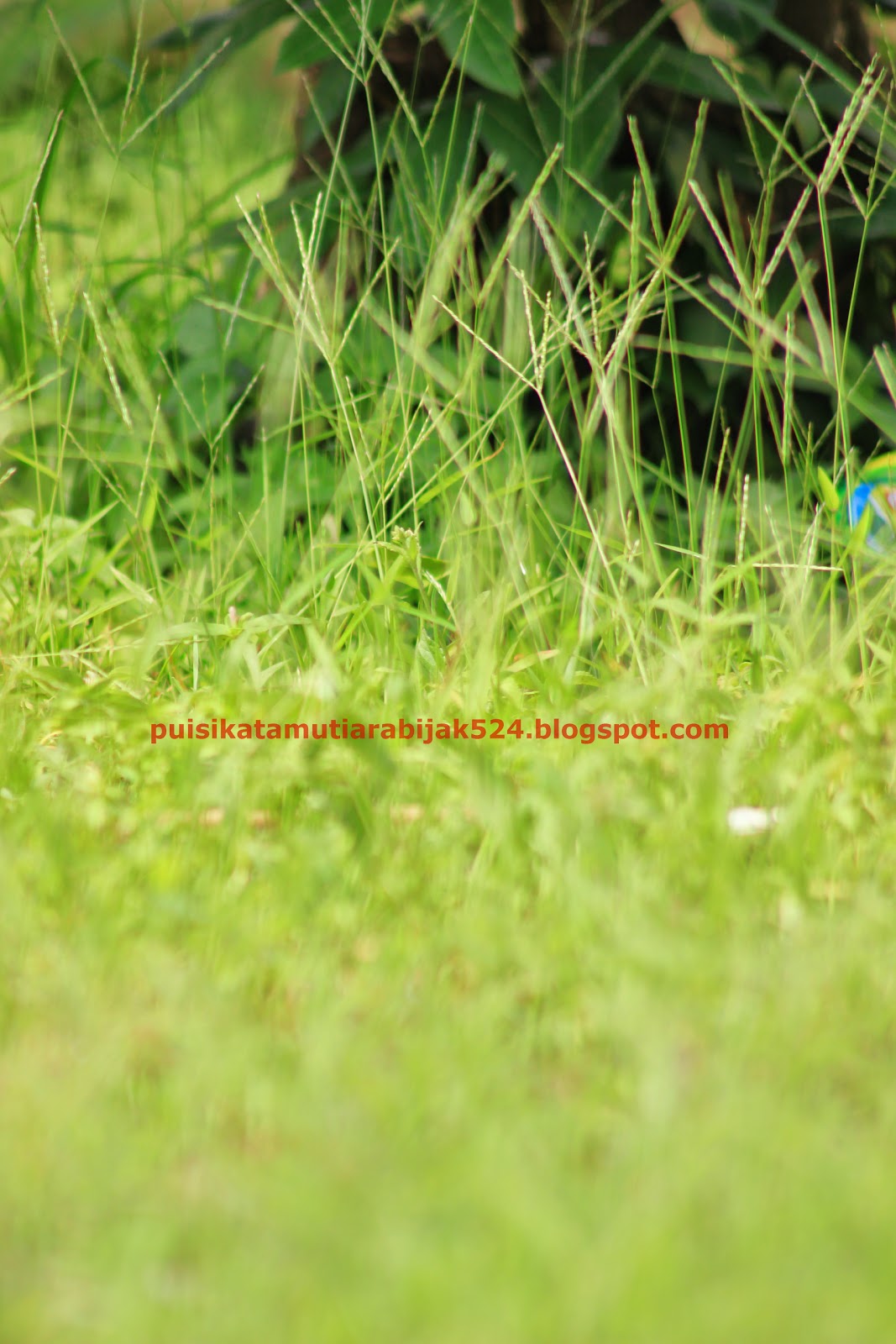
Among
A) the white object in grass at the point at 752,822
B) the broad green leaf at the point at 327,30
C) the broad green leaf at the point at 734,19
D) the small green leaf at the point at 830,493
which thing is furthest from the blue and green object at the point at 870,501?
the broad green leaf at the point at 327,30

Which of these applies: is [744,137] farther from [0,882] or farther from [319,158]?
[0,882]

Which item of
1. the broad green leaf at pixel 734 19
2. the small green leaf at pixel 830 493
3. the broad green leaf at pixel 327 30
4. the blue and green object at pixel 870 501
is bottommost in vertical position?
the blue and green object at pixel 870 501

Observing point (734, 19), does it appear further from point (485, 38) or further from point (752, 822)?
point (752, 822)

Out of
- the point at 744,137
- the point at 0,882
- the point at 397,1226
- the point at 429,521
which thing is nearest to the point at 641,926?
the point at 397,1226

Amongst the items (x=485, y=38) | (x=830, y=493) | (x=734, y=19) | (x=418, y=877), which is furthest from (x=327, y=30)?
(x=418, y=877)

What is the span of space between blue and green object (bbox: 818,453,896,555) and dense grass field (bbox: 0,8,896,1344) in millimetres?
60

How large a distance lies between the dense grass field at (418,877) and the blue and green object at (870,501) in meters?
0.06

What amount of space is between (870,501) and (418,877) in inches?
45.2

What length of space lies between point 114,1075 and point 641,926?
51cm

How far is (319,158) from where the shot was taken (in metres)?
2.63

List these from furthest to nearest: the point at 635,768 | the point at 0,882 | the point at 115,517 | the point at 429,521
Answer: the point at 115,517
the point at 429,521
the point at 635,768
the point at 0,882

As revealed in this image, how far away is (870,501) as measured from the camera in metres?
2.26

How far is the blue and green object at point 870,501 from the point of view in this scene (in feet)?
6.61

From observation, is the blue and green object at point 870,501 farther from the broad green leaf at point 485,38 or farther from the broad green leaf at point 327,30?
the broad green leaf at point 327,30
